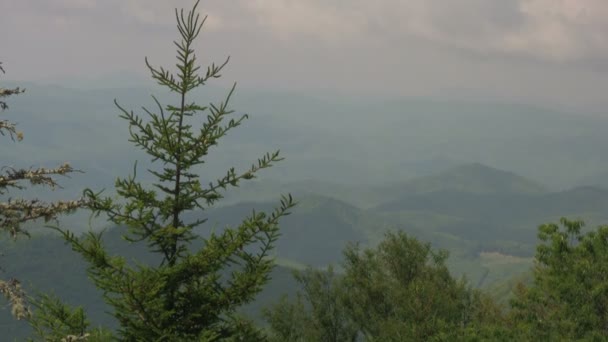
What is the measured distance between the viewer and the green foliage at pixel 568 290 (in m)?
26.2

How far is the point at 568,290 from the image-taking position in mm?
27047

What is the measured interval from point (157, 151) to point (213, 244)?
8.73 feet

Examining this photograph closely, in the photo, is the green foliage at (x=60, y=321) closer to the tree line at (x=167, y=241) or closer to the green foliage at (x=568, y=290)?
the tree line at (x=167, y=241)

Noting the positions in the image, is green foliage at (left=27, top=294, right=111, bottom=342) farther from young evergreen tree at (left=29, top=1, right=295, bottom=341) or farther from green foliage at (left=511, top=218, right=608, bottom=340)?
green foliage at (left=511, top=218, right=608, bottom=340)

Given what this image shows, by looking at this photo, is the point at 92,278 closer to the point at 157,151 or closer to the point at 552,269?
the point at 157,151

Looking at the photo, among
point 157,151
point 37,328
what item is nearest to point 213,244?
point 157,151

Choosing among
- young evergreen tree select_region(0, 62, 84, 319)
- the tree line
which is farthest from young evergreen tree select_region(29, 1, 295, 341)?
young evergreen tree select_region(0, 62, 84, 319)

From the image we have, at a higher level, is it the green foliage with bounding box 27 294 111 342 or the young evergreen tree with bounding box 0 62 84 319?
the young evergreen tree with bounding box 0 62 84 319

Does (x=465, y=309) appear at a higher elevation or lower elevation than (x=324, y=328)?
higher

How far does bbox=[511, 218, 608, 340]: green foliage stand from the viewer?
A: 26.2 m

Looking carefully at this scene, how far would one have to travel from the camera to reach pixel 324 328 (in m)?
47.0

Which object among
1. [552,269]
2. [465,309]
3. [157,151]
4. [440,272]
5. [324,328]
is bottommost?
[324,328]

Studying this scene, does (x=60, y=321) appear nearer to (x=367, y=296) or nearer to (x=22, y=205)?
(x=22, y=205)

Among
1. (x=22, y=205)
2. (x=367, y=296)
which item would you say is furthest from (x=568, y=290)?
(x=22, y=205)
